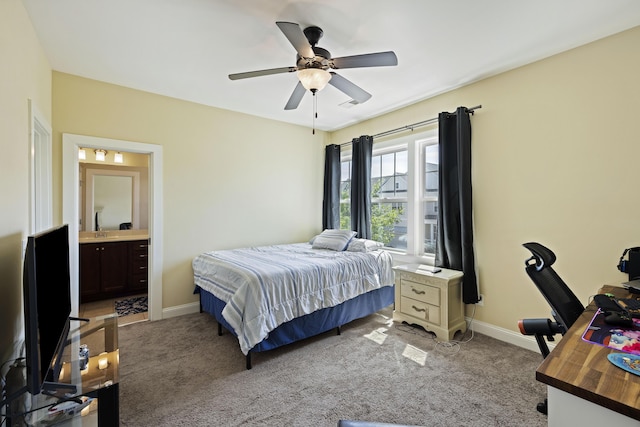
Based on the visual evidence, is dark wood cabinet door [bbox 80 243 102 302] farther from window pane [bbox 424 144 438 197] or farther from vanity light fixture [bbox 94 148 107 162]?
window pane [bbox 424 144 438 197]

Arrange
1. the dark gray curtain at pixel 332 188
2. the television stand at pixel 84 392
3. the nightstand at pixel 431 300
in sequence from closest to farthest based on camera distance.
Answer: the television stand at pixel 84 392
the nightstand at pixel 431 300
the dark gray curtain at pixel 332 188

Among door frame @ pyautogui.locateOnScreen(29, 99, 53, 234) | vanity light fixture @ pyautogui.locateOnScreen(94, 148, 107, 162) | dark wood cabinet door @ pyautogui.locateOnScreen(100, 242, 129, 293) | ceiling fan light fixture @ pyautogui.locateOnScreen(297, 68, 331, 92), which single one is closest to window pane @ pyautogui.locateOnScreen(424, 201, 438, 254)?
ceiling fan light fixture @ pyautogui.locateOnScreen(297, 68, 331, 92)

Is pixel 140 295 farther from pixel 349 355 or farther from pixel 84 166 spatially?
pixel 349 355

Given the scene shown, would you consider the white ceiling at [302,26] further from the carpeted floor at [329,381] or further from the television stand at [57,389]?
the carpeted floor at [329,381]

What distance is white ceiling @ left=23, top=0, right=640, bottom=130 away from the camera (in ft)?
6.41

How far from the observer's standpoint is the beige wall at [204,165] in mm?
3090

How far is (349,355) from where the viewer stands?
8.60 ft

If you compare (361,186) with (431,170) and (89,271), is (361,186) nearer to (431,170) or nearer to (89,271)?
(431,170)

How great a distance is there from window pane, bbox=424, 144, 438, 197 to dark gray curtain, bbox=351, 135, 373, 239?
0.82m

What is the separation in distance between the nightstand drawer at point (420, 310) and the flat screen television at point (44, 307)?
2.88 meters

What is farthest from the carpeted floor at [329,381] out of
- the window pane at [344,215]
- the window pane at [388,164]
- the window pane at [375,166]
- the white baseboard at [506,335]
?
the window pane at [375,166]

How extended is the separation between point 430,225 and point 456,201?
0.59 metres

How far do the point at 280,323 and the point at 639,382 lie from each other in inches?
84.6

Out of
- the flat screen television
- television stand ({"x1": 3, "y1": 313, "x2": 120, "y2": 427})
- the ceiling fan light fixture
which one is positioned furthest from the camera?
the ceiling fan light fixture
